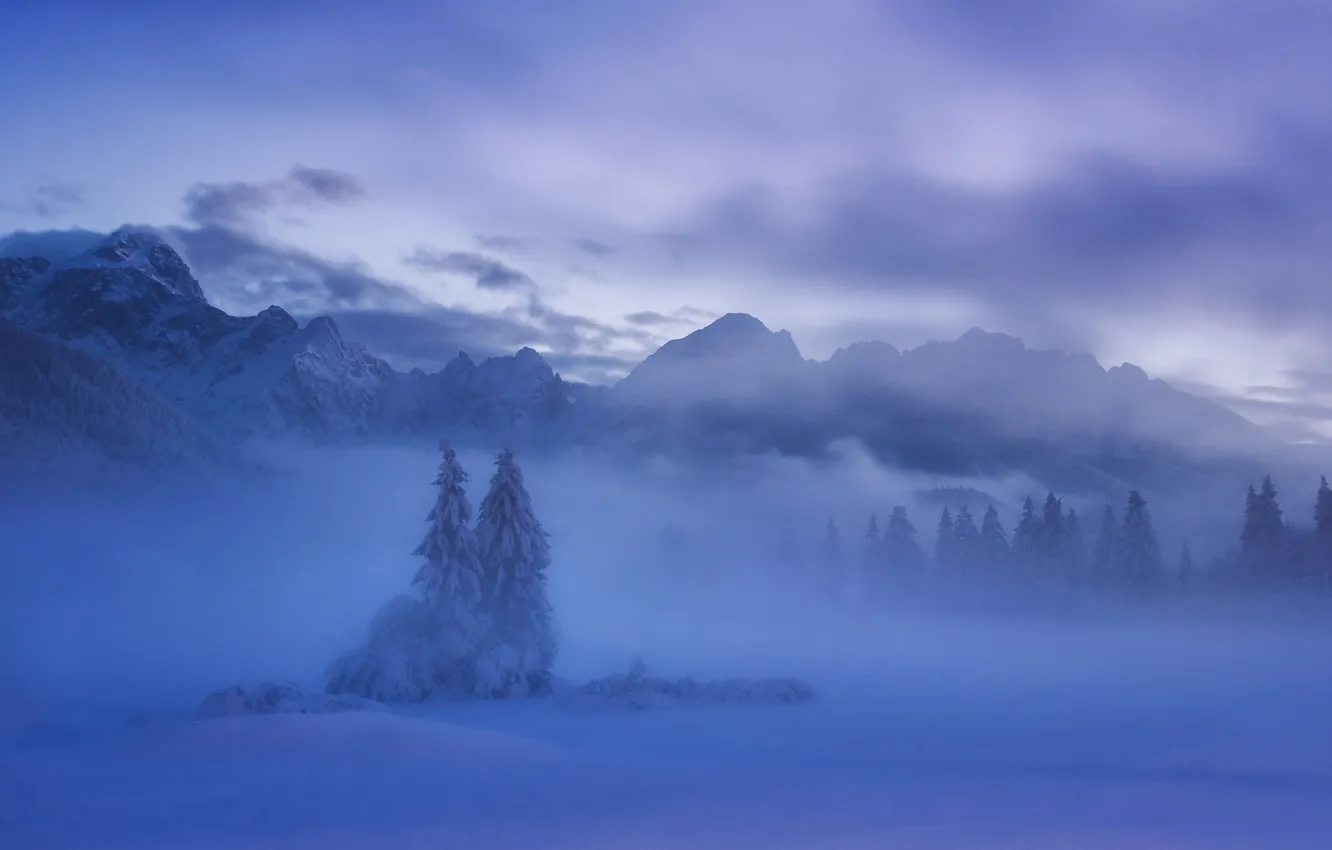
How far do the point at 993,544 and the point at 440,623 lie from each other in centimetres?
5255

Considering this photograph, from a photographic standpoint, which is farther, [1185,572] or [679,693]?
[1185,572]

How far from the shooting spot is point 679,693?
42.4m

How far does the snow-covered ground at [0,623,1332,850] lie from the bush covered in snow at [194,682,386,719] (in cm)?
304

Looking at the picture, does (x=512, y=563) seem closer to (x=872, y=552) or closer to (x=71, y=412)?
(x=872, y=552)

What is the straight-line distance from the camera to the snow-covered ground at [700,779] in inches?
712

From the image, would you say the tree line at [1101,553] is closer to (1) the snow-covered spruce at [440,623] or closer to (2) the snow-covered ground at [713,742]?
(2) the snow-covered ground at [713,742]

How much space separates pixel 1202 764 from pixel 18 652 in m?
62.0

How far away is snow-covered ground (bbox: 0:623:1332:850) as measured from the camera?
18078 millimetres

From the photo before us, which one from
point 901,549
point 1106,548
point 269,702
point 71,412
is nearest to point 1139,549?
point 1106,548

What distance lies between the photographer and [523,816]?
19.5 metres

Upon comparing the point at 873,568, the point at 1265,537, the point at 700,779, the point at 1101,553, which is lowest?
the point at 873,568

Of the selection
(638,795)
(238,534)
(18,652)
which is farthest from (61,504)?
(638,795)

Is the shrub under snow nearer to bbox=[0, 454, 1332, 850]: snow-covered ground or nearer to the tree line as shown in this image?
bbox=[0, 454, 1332, 850]: snow-covered ground

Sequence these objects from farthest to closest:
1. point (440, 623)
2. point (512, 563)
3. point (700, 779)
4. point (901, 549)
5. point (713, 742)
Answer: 1. point (901, 549)
2. point (512, 563)
3. point (440, 623)
4. point (713, 742)
5. point (700, 779)
